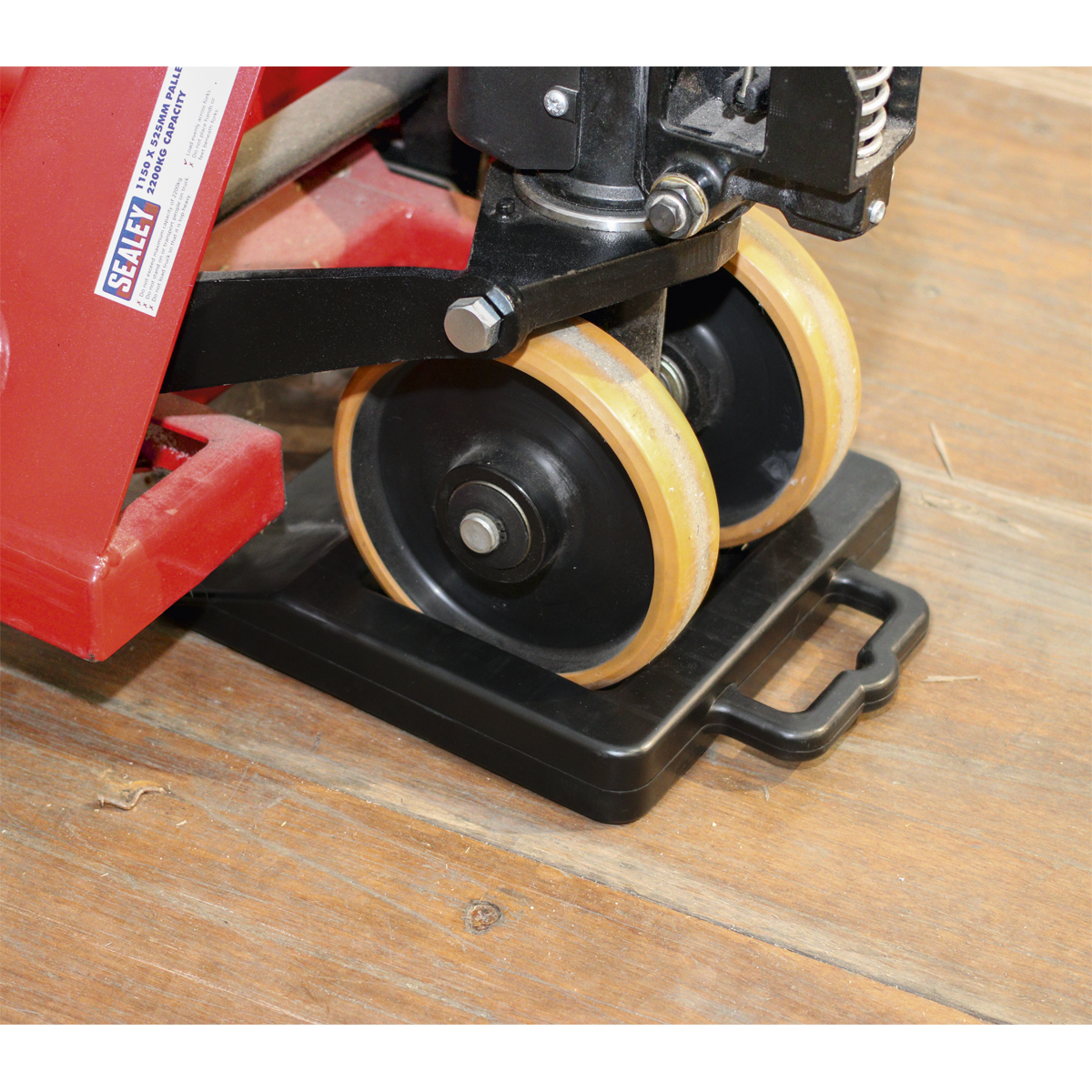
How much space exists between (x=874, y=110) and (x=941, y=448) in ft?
2.23

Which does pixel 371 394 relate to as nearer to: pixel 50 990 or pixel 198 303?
pixel 198 303

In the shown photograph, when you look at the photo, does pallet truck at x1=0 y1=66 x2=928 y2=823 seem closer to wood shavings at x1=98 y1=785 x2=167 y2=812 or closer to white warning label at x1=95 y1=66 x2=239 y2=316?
white warning label at x1=95 y1=66 x2=239 y2=316

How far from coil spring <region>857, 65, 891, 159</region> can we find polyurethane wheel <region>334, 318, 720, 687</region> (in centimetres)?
22

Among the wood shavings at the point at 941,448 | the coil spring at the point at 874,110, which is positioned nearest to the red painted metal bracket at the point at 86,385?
the coil spring at the point at 874,110

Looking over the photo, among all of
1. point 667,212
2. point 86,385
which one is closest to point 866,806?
point 667,212

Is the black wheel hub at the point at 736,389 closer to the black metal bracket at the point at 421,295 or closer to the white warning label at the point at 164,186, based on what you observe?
the black metal bracket at the point at 421,295

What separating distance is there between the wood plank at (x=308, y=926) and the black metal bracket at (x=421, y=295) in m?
0.34

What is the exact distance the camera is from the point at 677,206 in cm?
91

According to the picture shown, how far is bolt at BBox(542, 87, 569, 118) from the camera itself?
3.08 feet

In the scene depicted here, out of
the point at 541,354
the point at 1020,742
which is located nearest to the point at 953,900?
the point at 1020,742

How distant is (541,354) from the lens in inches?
38.7

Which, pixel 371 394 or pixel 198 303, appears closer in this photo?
pixel 198 303

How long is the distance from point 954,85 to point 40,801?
5.83ft

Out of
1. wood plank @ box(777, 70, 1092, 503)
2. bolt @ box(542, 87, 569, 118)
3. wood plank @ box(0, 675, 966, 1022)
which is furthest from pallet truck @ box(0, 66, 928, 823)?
wood plank @ box(777, 70, 1092, 503)
